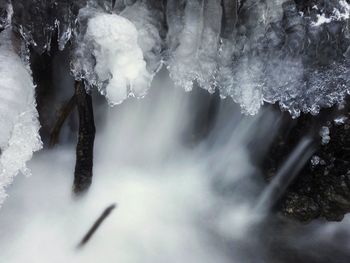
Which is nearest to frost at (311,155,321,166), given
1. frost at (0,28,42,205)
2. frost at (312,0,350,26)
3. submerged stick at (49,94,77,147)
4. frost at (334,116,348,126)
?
frost at (334,116,348,126)

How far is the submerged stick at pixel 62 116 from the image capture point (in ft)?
9.62

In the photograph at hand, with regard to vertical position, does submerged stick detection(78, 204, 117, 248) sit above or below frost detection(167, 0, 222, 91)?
below

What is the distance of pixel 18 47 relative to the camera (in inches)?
93.7

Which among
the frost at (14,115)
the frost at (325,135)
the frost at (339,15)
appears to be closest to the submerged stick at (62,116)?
the frost at (14,115)

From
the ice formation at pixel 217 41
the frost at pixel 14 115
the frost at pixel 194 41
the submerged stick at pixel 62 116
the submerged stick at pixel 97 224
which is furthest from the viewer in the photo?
the submerged stick at pixel 97 224

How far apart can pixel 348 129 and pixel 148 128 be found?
5.15 ft

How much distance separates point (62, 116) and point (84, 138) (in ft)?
1.48

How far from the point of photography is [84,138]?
104 inches

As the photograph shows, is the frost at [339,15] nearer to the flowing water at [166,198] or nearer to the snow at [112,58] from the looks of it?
the flowing water at [166,198]

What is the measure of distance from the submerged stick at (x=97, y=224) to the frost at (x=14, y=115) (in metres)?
0.98

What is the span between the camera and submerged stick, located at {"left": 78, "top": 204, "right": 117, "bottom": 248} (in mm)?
3062

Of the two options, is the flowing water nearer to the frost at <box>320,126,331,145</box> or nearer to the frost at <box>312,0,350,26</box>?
the frost at <box>320,126,331,145</box>

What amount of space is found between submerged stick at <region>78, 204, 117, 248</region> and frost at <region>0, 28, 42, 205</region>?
98 cm

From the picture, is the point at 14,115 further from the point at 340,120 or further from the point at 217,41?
the point at 340,120
